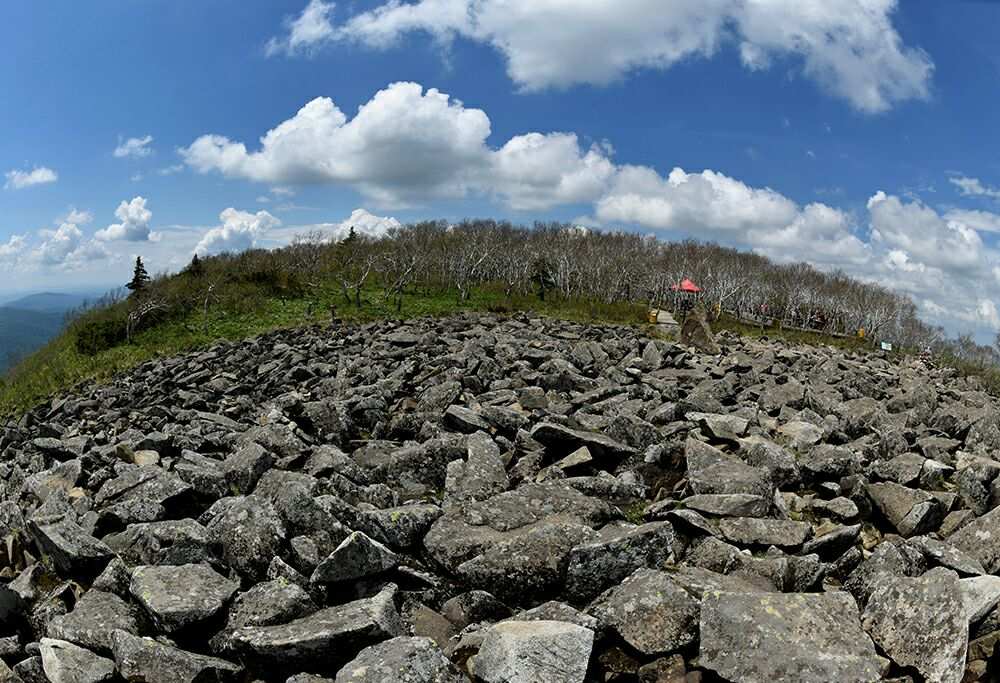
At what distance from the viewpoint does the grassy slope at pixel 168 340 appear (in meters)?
34.2

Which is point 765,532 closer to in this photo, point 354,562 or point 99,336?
point 354,562

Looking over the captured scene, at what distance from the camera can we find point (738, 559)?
656 centimetres

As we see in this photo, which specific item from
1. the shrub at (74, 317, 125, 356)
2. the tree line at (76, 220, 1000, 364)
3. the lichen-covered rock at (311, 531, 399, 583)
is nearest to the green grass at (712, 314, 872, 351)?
the tree line at (76, 220, 1000, 364)

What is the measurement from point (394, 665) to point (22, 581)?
528 centimetres

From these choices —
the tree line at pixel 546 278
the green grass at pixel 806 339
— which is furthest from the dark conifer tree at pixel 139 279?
the green grass at pixel 806 339

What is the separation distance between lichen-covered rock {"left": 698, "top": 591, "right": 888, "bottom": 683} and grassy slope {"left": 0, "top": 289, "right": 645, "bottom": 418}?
112ft

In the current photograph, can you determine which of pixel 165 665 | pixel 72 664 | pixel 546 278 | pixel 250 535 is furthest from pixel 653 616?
pixel 546 278

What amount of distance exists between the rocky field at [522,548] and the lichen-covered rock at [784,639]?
0.02 meters

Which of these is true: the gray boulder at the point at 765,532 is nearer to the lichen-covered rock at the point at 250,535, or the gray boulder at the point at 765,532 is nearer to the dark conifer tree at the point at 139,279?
the lichen-covered rock at the point at 250,535

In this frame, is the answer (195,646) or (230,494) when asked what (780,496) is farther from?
(230,494)

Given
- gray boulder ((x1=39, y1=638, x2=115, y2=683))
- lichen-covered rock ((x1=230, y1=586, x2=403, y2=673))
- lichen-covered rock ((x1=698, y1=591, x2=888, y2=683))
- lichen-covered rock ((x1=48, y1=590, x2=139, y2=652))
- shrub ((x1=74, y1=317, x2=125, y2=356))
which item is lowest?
gray boulder ((x1=39, y1=638, x2=115, y2=683))

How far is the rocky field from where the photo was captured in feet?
16.8

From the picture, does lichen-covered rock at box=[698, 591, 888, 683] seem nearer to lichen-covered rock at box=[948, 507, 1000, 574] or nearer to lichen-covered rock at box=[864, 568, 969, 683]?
→ lichen-covered rock at box=[864, 568, 969, 683]

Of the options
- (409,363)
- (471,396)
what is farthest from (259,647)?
(409,363)
